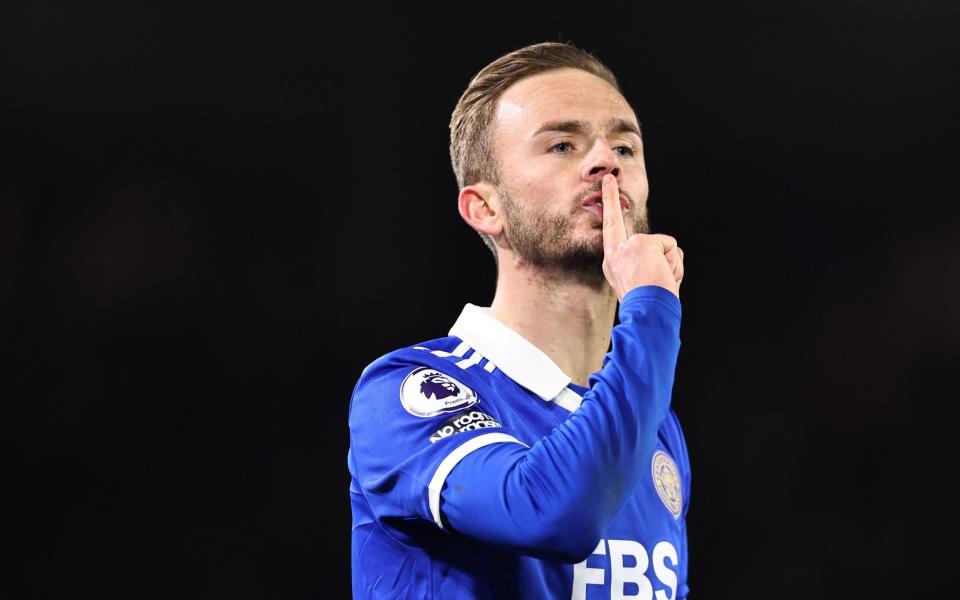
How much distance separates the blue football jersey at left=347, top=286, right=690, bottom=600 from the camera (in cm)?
109

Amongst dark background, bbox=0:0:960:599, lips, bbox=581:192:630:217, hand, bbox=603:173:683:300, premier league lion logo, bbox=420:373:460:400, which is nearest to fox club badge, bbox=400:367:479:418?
premier league lion logo, bbox=420:373:460:400

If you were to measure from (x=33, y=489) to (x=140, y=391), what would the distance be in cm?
43

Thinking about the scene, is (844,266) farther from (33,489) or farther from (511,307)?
(33,489)

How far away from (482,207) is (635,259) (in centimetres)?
40

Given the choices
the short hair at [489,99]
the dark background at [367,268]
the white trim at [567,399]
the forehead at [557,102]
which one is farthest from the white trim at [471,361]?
the dark background at [367,268]

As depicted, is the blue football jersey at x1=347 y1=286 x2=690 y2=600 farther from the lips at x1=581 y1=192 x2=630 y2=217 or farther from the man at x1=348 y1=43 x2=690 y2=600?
the lips at x1=581 y1=192 x2=630 y2=217

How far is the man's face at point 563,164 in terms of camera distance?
4.92 feet

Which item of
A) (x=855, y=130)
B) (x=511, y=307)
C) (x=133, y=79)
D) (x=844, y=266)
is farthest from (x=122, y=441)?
(x=855, y=130)

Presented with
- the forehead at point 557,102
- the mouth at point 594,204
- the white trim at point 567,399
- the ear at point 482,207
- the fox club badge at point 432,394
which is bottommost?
the fox club badge at point 432,394

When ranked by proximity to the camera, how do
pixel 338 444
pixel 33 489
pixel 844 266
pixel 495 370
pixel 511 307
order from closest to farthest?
1. pixel 495 370
2. pixel 511 307
3. pixel 33 489
4. pixel 338 444
5. pixel 844 266

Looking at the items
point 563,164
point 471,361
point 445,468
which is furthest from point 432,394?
point 563,164

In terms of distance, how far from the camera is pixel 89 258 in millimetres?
3133

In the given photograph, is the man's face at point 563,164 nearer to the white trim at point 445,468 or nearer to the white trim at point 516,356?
the white trim at point 516,356

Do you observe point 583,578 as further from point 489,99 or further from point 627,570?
point 489,99
